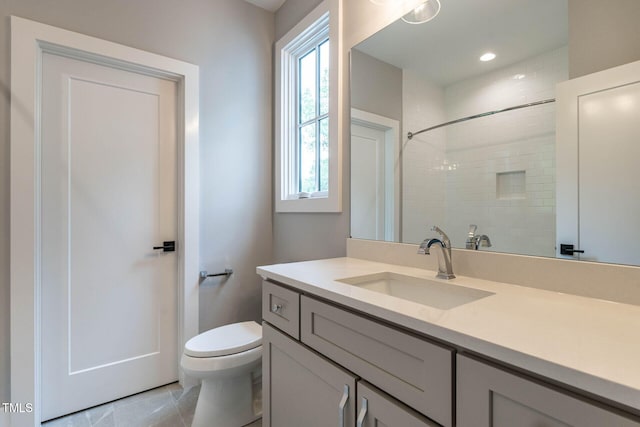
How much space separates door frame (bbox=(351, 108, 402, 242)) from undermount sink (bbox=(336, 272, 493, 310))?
0.25 m

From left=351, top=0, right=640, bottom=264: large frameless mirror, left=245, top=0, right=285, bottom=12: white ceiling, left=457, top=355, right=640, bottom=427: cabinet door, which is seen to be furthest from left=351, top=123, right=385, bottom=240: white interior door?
left=245, top=0, right=285, bottom=12: white ceiling

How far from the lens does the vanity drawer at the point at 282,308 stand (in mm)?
1088

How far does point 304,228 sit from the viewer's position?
6.63 ft

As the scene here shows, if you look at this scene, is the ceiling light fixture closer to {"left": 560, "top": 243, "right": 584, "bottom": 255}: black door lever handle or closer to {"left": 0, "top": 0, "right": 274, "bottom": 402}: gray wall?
{"left": 560, "top": 243, "right": 584, "bottom": 255}: black door lever handle

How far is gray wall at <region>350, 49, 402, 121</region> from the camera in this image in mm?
1461

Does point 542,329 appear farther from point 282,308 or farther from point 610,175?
point 282,308

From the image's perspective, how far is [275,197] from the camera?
91.2 inches

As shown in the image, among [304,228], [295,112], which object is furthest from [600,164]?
[295,112]

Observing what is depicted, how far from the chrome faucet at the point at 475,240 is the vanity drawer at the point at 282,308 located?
675 mm

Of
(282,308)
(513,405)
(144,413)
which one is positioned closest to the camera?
(513,405)

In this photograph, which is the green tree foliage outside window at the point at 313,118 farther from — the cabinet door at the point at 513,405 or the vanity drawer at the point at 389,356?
the cabinet door at the point at 513,405

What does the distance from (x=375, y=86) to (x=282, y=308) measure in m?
1.19

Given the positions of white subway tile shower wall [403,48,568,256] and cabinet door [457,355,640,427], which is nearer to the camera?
cabinet door [457,355,640,427]

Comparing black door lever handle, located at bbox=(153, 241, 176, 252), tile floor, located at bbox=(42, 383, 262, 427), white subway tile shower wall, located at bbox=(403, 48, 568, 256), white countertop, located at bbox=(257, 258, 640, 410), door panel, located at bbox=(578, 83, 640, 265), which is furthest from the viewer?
black door lever handle, located at bbox=(153, 241, 176, 252)
